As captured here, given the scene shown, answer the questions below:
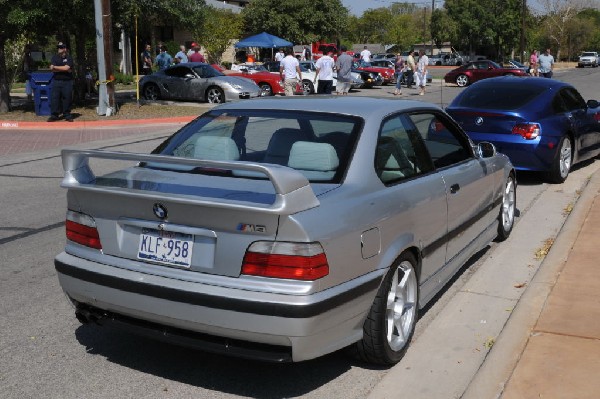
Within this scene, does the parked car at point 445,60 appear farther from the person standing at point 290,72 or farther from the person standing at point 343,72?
the person standing at point 290,72

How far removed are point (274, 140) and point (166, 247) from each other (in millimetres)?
1259

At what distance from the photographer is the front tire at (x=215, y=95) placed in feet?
73.7

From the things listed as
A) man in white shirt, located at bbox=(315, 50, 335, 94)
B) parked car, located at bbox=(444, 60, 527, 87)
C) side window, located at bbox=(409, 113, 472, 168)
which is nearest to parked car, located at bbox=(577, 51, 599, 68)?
parked car, located at bbox=(444, 60, 527, 87)

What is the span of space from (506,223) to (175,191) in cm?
434

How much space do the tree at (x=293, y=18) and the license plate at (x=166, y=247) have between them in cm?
5185

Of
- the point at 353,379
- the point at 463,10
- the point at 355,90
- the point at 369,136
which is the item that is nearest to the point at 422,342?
the point at 353,379

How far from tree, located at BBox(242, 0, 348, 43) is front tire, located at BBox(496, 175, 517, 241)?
48635 millimetres

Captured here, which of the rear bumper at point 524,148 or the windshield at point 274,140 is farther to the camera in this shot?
the rear bumper at point 524,148

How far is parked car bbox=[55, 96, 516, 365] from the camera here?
135 inches

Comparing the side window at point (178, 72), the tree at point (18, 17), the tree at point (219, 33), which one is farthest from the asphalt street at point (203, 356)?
the tree at point (219, 33)

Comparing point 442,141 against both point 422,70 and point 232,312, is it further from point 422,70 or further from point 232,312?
point 422,70

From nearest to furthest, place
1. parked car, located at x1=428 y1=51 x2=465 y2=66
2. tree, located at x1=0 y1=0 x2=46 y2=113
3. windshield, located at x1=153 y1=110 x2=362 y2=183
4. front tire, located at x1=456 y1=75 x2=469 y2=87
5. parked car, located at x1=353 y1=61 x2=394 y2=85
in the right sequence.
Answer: windshield, located at x1=153 y1=110 x2=362 y2=183
tree, located at x1=0 y1=0 x2=46 y2=113
parked car, located at x1=353 y1=61 x2=394 y2=85
front tire, located at x1=456 y1=75 x2=469 y2=87
parked car, located at x1=428 y1=51 x2=465 y2=66

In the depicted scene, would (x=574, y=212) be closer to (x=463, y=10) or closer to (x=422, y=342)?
(x=422, y=342)

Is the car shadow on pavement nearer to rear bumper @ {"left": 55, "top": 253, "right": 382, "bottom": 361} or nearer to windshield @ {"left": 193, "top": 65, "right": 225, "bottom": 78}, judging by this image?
rear bumper @ {"left": 55, "top": 253, "right": 382, "bottom": 361}
